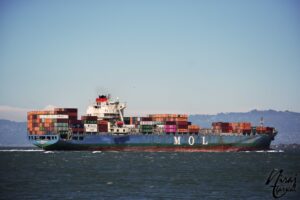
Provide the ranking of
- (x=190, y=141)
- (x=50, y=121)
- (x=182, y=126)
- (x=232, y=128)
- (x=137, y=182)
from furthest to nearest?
(x=232, y=128) < (x=182, y=126) < (x=190, y=141) < (x=50, y=121) < (x=137, y=182)

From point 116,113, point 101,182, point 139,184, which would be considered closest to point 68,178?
point 101,182

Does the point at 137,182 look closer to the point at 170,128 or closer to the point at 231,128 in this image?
the point at 170,128

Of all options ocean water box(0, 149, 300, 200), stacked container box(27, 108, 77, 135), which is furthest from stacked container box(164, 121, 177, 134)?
ocean water box(0, 149, 300, 200)

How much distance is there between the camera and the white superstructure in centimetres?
13338

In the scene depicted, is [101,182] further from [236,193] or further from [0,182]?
[236,193]

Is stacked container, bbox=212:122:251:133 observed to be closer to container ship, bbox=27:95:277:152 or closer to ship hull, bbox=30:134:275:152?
container ship, bbox=27:95:277:152

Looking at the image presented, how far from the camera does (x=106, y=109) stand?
5241 inches

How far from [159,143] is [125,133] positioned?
7.11 meters

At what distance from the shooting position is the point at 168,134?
429ft

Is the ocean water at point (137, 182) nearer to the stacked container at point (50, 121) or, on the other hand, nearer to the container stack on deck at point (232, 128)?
the stacked container at point (50, 121)

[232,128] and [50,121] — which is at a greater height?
[50,121]

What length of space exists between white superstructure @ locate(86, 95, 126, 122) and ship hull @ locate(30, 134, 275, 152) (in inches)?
282

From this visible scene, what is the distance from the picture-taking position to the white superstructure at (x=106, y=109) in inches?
5251

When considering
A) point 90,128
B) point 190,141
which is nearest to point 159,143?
point 190,141
